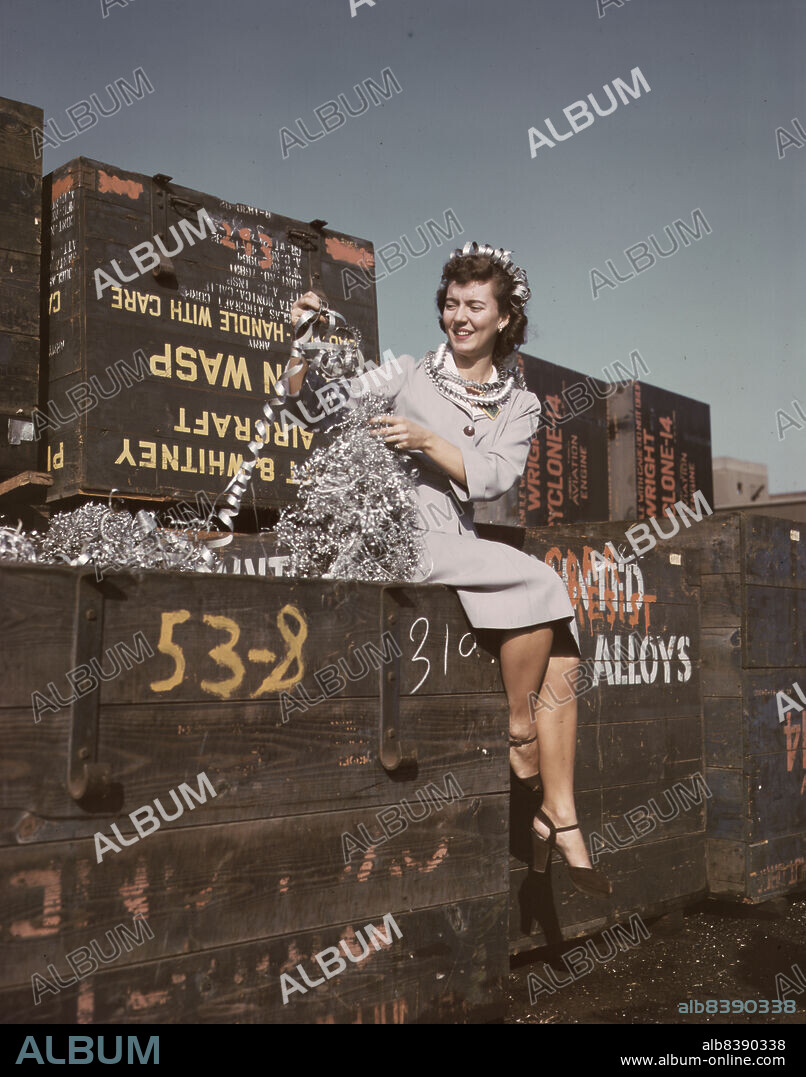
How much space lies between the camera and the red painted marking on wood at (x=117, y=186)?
3867 millimetres

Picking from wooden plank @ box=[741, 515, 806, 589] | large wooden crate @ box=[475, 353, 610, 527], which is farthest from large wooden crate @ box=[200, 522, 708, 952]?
large wooden crate @ box=[475, 353, 610, 527]

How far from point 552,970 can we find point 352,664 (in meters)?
1.73

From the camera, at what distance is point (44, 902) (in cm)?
178

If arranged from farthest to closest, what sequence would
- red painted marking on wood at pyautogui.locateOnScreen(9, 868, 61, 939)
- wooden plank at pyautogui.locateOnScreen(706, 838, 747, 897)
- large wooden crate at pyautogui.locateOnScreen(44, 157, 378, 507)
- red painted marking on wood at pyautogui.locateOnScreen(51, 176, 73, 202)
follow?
wooden plank at pyautogui.locateOnScreen(706, 838, 747, 897), red painted marking on wood at pyautogui.locateOnScreen(51, 176, 73, 202), large wooden crate at pyautogui.locateOnScreen(44, 157, 378, 507), red painted marking on wood at pyautogui.locateOnScreen(9, 868, 61, 939)

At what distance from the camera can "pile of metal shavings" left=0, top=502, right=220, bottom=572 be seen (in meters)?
2.24

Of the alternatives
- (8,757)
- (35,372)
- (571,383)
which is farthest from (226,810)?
(571,383)

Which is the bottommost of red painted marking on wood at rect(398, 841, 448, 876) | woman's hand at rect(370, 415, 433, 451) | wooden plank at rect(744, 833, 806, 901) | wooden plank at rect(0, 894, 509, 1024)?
wooden plank at rect(744, 833, 806, 901)

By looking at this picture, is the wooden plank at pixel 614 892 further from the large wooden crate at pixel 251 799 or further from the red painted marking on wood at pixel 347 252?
the red painted marking on wood at pixel 347 252

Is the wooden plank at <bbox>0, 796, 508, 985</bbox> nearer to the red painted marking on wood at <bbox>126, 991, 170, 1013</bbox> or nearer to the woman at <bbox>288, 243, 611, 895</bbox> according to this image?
the red painted marking on wood at <bbox>126, 991, 170, 1013</bbox>

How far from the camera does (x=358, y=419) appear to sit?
2.72 meters

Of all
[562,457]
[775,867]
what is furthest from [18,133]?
[562,457]

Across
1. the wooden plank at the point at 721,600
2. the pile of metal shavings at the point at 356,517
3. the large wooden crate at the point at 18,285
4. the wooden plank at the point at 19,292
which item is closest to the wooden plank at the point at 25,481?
the large wooden crate at the point at 18,285

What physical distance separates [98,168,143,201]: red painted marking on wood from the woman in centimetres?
163
